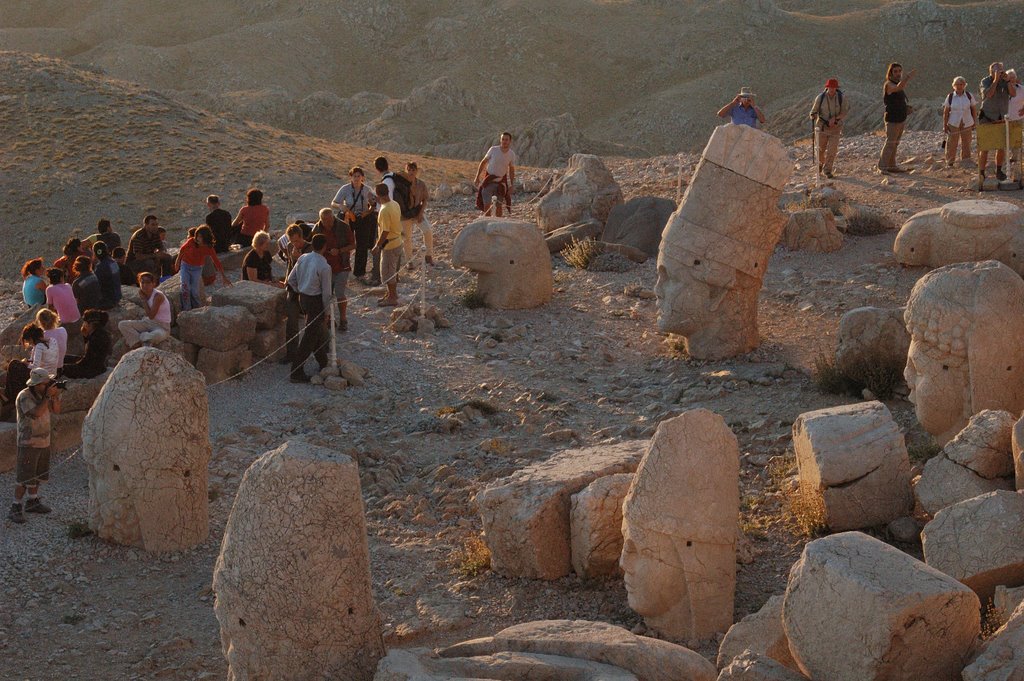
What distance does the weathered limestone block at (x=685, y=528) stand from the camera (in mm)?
7676

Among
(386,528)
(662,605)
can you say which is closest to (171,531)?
(386,528)

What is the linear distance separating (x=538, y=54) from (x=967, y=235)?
37561mm

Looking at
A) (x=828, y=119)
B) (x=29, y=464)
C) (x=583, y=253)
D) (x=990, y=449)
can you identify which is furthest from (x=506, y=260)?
(x=990, y=449)

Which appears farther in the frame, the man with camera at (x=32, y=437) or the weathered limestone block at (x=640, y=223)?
the weathered limestone block at (x=640, y=223)

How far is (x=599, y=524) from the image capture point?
8508mm

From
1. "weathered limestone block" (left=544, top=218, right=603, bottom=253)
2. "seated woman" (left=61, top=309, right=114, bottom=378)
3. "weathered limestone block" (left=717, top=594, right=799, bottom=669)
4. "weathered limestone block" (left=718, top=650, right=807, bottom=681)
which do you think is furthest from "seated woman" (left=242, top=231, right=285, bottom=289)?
"weathered limestone block" (left=718, top=650, right=807, bottom=681)

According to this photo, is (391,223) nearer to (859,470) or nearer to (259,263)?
(259,263)

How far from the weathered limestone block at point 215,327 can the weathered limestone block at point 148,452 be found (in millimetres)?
3131

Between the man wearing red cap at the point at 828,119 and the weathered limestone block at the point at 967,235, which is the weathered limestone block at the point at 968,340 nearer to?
the weathered limestone block at the point at 967,235

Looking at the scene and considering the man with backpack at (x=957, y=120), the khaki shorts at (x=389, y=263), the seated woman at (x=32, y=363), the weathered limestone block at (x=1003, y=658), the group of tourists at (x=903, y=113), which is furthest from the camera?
the man with backpack at (x=957, y=120)

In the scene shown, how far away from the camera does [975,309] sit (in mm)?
9273

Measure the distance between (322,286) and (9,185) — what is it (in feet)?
48.1

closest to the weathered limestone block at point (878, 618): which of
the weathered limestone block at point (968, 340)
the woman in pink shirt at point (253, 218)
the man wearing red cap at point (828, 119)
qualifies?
the weathered limestone block at point (968, 340)

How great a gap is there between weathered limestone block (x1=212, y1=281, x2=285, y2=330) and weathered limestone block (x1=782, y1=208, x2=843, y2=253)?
677cm
